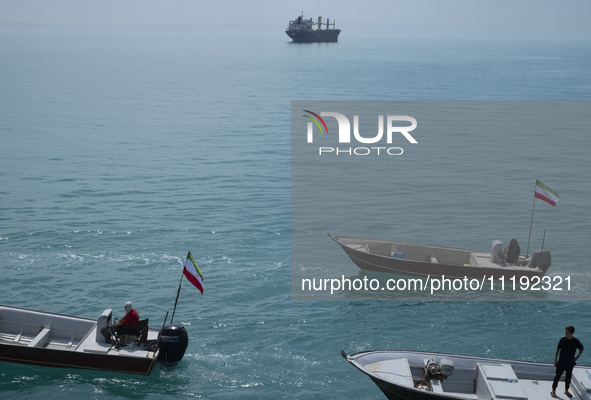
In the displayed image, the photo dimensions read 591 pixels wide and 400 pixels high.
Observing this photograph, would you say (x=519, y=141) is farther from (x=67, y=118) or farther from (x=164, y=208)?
(x=67, y=118)

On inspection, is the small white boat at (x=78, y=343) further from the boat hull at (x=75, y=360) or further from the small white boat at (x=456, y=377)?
the small white boat at (x=456, y=377)

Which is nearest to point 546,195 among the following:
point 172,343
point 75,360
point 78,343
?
point 172,343

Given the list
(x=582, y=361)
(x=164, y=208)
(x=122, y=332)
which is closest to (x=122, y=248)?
(x=164, y=208)

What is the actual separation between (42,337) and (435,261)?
19601mm

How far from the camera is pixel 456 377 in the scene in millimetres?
24016

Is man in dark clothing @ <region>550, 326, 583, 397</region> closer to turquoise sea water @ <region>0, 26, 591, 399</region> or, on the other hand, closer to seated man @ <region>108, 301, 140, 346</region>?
turquoise sea water @ <region>0, 26, 591, 399</region>

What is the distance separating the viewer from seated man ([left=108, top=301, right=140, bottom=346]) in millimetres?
26688

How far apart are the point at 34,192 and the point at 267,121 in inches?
1857

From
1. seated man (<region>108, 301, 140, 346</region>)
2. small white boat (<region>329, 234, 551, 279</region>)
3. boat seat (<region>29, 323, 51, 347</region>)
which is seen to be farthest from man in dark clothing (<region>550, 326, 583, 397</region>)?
boat seat (<region>29, 323, 51, 347</region>)

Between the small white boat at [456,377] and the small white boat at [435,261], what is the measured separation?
473 inches

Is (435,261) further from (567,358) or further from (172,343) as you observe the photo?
(172,343)

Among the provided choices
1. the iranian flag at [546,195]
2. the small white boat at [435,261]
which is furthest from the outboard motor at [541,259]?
the iranian flag at [546,195]

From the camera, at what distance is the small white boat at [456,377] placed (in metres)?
22.6

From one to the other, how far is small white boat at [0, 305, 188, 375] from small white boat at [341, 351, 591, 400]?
23.1 ft
